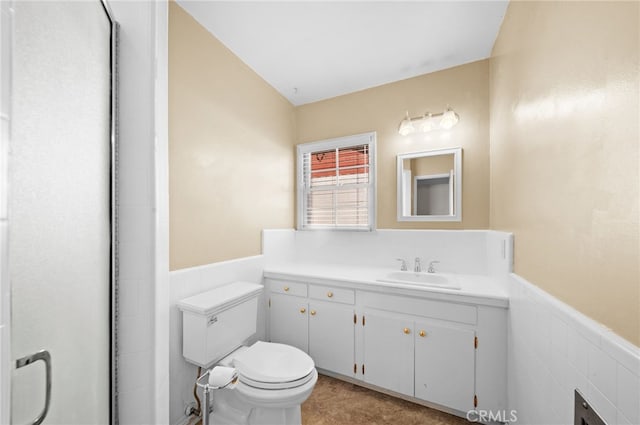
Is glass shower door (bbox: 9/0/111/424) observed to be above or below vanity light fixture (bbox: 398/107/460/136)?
below

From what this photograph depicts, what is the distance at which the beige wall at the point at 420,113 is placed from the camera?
2.06m

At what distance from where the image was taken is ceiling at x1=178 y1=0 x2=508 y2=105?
157cm

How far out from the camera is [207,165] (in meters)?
1.73

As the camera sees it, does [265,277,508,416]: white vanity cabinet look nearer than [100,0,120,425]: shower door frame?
No

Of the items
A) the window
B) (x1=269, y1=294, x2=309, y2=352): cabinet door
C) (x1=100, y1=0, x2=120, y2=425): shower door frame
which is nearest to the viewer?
(x1=100, y1=0, x2=120, y2=425): shower door frame

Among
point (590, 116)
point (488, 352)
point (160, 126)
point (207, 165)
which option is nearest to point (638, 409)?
point (590, 116)

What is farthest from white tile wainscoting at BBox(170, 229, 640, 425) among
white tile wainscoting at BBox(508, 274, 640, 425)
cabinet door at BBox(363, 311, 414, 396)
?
cabinet door at BBox(363, 311, 414, 396)

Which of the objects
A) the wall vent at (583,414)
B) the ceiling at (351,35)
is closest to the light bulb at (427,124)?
the ceiling at (351,35)

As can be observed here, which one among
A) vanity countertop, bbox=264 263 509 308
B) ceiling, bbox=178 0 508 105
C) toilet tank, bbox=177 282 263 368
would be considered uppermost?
ceiling, bbox=178 0 508 105

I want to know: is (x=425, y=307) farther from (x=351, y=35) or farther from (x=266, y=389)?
(x=351, y=35)

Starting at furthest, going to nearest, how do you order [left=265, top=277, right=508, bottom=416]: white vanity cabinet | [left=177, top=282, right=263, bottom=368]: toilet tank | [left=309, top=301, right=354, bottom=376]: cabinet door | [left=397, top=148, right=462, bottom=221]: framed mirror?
[left=397, top=148, right=462, bottom=221]: framed mirror < [left=309, top=301, right=354, bottom=376]: cabinet door < [left=265, top=277, right=508, bottom=416]: white vanity cabinet < [left=177, top=282, right=263, bottom=368]: toilet tank

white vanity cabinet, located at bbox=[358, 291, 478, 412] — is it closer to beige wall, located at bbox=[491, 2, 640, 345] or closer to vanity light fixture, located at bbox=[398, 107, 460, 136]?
beige wall, located at bbox=[491, 2, 640, 345]

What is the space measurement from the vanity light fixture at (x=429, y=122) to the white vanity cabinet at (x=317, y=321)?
1490 millimetres

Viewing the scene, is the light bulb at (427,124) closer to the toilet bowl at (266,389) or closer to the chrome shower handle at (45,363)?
the toilet bowl at (266,389)
